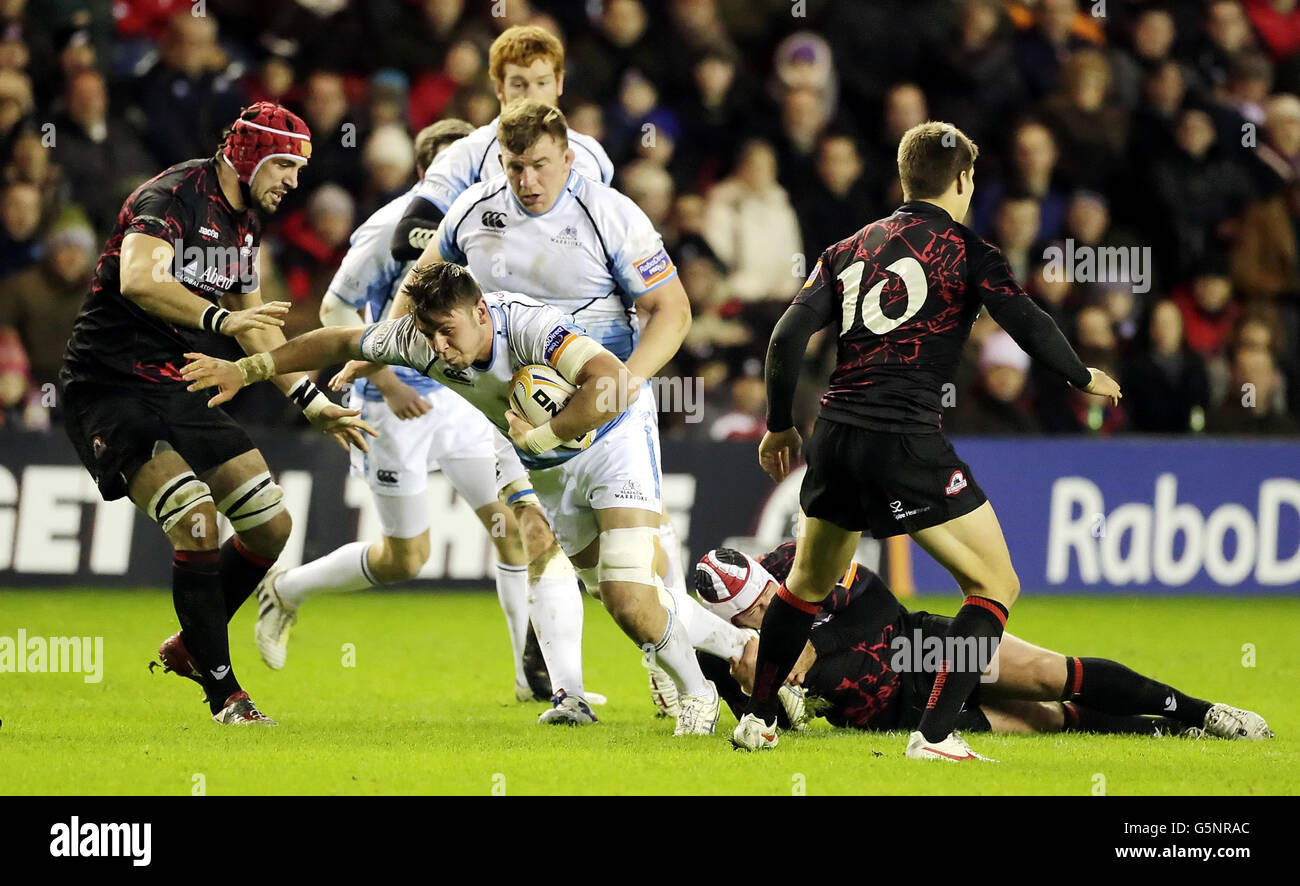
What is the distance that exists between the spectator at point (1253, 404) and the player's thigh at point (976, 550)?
853 cm

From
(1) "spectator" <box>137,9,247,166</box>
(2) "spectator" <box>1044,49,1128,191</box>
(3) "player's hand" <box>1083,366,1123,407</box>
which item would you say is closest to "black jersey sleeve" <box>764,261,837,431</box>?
(3) "player's hand" <box>1083,366,1123,407</box>

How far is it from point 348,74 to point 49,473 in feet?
16.0

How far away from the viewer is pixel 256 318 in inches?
264

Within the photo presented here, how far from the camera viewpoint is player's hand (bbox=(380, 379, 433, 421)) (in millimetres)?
8359

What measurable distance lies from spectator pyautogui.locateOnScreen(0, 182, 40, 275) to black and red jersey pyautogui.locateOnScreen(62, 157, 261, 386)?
640 cm

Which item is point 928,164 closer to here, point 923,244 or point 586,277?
point 923,244

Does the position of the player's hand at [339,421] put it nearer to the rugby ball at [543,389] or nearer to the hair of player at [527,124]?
the rugby ball at [543,389]

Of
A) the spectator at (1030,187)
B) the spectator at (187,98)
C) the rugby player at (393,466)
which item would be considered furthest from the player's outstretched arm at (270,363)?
the spectator at (1030,187)

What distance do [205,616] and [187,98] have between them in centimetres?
793

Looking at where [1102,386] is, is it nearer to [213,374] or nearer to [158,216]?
[213,374]

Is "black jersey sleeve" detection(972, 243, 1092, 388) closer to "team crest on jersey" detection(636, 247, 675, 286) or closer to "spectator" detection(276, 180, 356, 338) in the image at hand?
"team crest on jersey" detection(636, 247, 675, 286)

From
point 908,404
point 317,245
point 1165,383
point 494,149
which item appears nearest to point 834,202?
point 1165,383

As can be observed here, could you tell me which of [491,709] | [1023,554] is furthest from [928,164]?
[1023,554]

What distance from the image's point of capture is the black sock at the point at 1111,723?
7.21 meters
